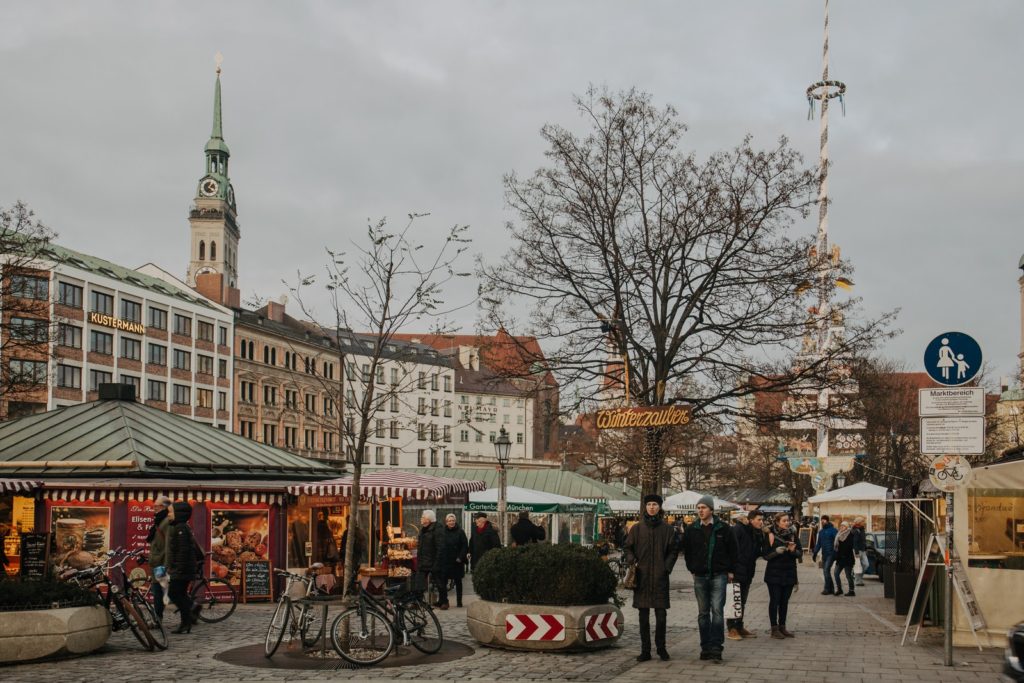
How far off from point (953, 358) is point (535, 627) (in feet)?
17.8

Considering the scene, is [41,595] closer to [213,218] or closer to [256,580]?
[256,580]

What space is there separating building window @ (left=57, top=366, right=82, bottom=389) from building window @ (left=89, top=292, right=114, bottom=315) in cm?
439

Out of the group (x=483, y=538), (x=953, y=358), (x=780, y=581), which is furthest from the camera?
(x=483, y=538)

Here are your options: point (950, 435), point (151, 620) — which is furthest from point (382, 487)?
point (950, 435)

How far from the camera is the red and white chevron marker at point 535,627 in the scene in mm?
13797

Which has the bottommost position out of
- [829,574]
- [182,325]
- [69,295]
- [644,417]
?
[829,574]

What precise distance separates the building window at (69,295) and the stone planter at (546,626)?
66489mm

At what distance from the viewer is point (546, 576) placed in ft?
45.7

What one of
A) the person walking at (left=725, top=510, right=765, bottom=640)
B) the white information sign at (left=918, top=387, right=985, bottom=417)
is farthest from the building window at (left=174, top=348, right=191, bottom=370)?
the white information sign at (left=918, top=387, right=985, bottom=417)

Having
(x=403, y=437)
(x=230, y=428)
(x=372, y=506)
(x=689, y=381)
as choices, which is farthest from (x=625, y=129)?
(x=403, y=437)

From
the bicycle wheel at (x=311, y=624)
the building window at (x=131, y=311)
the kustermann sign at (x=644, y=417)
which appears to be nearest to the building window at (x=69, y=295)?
the building window at (x=131, y=311)

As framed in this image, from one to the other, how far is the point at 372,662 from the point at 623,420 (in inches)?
441

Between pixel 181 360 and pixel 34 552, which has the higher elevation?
pixel 181 360

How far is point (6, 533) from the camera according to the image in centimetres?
2180
